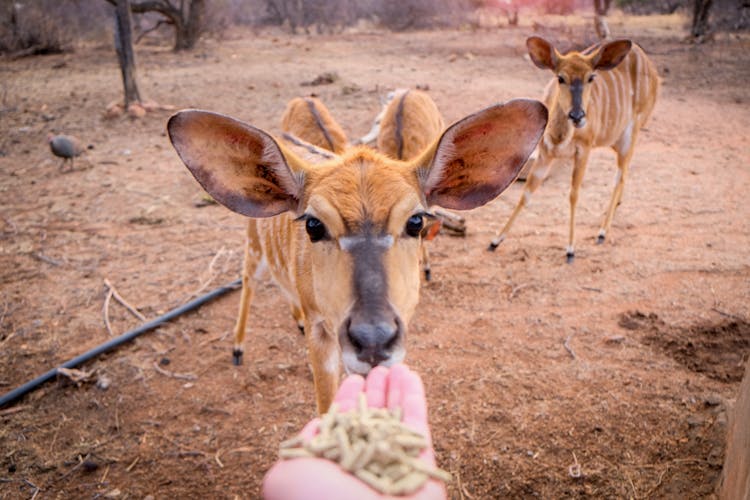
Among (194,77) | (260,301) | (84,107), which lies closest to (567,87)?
(260,301)

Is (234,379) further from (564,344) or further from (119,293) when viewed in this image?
(564,344)

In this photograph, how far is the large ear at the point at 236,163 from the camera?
231 centimetres

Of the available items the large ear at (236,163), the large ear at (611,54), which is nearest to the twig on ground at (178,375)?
the large ear at (236,163)

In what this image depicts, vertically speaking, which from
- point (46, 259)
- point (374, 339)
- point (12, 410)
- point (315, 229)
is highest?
point (315, 229)

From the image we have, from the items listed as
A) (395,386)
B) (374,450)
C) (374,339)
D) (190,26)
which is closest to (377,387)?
(395,386)

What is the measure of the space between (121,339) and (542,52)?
4897 mm

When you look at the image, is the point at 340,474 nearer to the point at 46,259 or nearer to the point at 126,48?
the point at 46,259

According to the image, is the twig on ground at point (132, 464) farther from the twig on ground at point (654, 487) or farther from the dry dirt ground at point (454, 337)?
the twig on ground at point (654, 487)

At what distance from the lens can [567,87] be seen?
17.1 ft

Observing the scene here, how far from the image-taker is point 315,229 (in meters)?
2.31

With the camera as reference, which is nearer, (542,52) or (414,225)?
(414,225)

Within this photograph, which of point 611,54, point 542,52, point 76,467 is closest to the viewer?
point 76,467

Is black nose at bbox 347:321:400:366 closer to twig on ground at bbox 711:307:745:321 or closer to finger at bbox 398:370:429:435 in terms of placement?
finger at bbox 398:370:429:435

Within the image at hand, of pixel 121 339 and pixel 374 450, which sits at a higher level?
pixel 374 450
